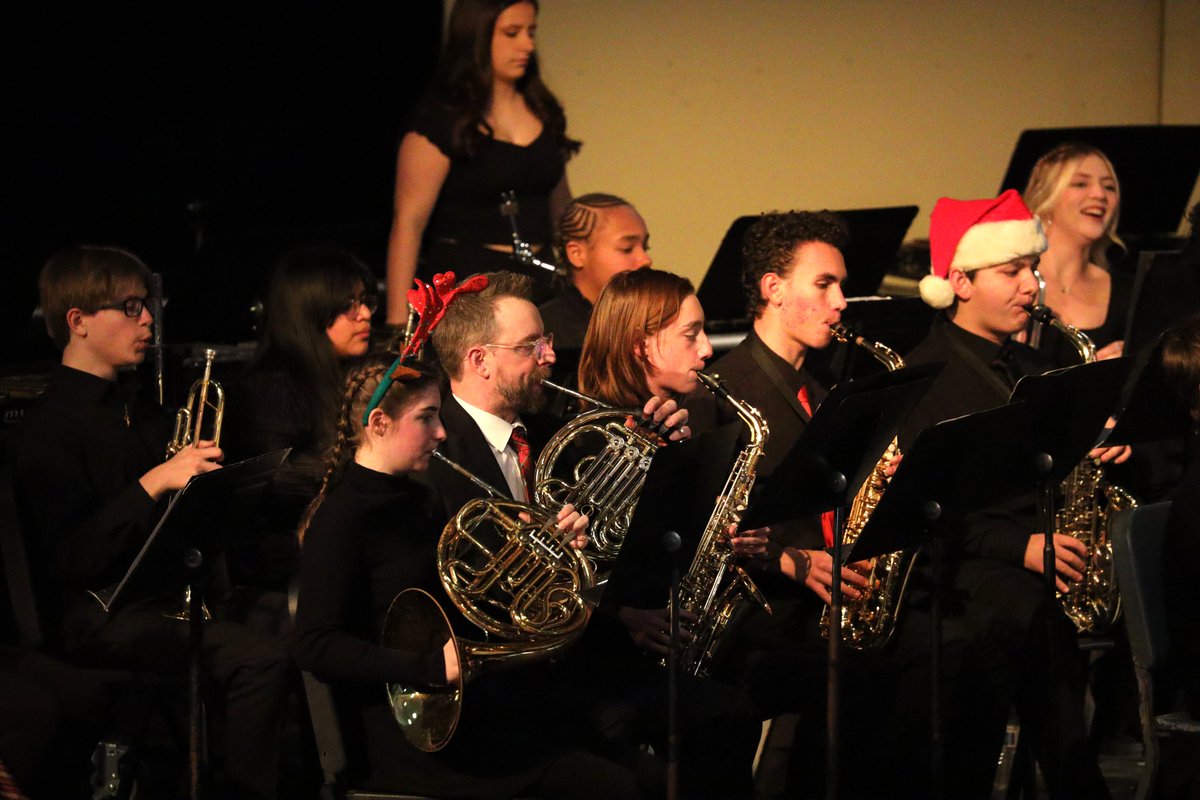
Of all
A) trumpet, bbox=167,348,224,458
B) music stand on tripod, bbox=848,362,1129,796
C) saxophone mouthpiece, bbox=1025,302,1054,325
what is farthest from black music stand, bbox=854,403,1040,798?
trumpet, bbox=167,348,224,458

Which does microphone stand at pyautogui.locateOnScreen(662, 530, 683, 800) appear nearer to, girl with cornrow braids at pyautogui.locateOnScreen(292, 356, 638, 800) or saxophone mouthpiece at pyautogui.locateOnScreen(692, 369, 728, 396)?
girl with cornrow braids at pyautogui.locateOnScreen(292, 356, 638, 800)

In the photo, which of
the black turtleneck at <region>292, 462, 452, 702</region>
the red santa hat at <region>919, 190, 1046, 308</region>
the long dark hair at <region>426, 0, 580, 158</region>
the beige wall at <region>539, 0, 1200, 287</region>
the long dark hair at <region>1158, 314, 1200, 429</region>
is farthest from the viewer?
the beige wall at <region>539, 0, 1200, 287</region>

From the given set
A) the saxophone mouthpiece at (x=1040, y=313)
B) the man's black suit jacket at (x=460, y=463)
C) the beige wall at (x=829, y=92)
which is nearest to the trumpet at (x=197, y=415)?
the man's black suit jacket at (x=460, y=463)

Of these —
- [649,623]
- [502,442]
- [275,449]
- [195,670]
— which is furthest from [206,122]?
[649,623]

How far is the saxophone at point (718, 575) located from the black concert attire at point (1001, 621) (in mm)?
548

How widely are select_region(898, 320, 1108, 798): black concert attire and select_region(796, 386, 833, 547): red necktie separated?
0.29 metres

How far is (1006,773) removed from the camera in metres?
4.16

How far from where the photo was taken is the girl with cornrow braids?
2818mm

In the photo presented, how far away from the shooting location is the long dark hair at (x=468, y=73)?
496 cm

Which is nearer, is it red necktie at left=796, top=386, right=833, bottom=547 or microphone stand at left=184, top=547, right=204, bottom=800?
microphone stand at left=184, top=547, right=204, bottom=800

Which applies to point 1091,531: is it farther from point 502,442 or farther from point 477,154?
point 477,154

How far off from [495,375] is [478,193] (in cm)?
170

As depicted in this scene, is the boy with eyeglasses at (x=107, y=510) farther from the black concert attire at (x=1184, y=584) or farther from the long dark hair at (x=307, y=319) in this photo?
the black concert attire at (x=1184, y=584)

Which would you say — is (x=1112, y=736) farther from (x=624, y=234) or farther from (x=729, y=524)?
(x=624, y=234)
